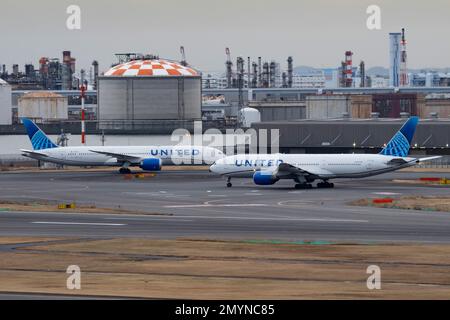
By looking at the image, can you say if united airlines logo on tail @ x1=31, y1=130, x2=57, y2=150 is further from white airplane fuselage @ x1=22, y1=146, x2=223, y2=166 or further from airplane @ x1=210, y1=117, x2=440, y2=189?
airplane @ x1=210, y1=117, x2=440, y2=189

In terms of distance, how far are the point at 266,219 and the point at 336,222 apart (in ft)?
Result: 16.9

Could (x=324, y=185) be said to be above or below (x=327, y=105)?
below

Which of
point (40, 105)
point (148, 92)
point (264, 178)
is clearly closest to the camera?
point (264, 178)

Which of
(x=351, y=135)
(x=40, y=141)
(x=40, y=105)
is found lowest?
(x=40, y=141)

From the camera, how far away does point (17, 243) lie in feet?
192

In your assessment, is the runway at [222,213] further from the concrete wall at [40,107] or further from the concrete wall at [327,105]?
the concrete wall at [327,105]

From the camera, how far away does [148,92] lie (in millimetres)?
155625

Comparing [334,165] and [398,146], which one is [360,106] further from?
[334,165]

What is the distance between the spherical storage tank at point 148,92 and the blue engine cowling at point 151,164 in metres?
33.2

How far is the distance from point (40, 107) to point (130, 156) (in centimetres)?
5715

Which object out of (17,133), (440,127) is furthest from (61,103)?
(440,127)

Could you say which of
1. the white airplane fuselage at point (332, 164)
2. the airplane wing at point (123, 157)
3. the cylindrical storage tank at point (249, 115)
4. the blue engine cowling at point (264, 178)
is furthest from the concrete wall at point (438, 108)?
the blue engine cowling at point (264, 178)

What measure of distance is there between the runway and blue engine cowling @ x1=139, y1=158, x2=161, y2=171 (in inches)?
272

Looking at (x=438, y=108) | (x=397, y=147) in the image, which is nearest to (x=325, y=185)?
(x=397, y=147)
